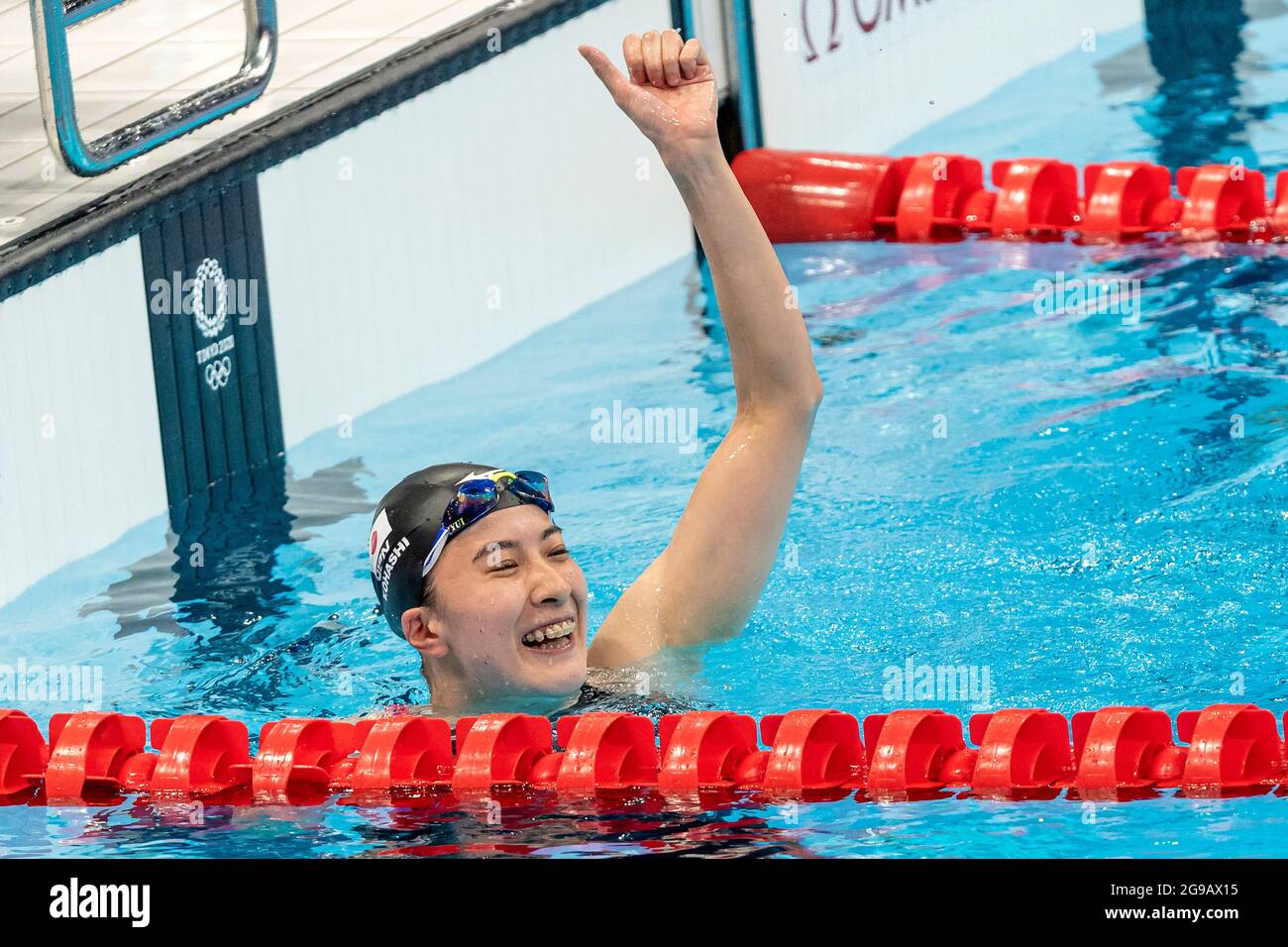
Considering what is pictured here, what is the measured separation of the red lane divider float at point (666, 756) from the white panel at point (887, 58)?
4664 mm

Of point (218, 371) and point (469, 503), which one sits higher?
point (218, 371)

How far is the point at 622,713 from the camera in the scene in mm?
3484

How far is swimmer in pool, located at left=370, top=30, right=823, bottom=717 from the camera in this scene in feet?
10.6

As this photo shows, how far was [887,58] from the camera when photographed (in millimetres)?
8617

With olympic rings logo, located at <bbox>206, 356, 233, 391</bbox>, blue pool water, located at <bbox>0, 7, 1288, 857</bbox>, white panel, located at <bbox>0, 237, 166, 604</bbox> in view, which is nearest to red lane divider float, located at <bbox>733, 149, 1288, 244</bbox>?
blue pool water, located at <bbox>0, 7, 1288, 857</bbox>

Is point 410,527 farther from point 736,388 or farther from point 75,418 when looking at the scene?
point 75,418

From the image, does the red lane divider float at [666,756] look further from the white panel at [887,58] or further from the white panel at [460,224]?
the white panel at [887,58]

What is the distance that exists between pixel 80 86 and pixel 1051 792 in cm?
419

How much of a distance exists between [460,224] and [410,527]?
3.23 meters

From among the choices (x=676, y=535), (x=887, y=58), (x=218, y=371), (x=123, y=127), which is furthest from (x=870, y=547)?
(x=887, y=58)

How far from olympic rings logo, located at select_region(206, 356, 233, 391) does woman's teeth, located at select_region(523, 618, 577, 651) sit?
8.04 feet
